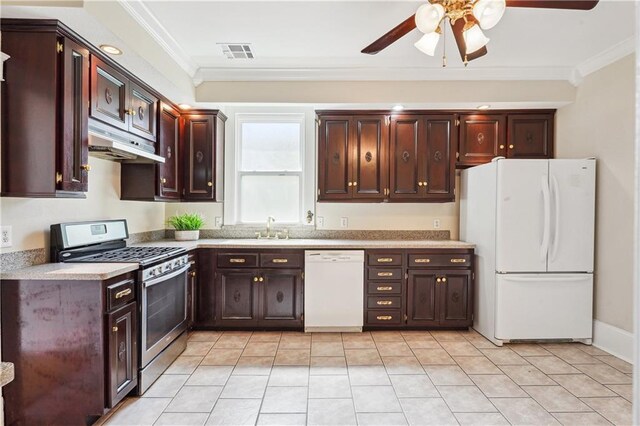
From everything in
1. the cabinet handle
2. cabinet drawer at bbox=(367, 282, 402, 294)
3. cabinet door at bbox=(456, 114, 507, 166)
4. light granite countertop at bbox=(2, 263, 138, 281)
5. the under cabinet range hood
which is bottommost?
cabinet drawer at bbox=(367, 282, 402, 294)

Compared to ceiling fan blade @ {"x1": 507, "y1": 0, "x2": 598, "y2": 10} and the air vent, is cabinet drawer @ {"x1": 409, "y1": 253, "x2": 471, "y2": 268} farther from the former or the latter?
the air vent

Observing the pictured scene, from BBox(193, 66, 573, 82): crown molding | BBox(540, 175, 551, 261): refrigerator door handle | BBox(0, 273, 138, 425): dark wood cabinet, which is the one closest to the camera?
BBox(0, 273, 138, 425): dark wood cabinet

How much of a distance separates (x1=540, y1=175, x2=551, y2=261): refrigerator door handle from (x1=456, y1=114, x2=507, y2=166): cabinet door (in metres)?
0.75

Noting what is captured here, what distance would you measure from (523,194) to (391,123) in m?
1.55

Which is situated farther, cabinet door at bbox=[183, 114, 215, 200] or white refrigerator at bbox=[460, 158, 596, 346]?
cabinet door at bbox=[183, 114, 215, 200]

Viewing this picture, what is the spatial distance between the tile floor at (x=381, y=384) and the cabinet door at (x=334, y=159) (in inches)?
63.2

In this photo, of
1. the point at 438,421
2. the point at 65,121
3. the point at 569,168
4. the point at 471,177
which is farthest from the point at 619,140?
the point at 65,121

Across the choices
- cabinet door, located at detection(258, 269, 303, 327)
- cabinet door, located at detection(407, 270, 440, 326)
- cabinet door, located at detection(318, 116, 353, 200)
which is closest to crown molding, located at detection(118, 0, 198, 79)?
cabinet door, located at detection(318, 116, 353, 200)

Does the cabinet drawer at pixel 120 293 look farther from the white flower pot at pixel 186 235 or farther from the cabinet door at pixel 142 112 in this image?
the white flower pot at pixel 186 235

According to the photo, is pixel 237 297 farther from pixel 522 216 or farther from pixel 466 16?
pixel 466 16

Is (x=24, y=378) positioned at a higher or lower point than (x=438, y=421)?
higher

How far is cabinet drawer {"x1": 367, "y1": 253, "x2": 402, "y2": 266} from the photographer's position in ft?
12.2

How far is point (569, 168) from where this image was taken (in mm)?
3326

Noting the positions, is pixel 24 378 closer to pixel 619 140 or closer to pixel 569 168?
pixel 569 168
